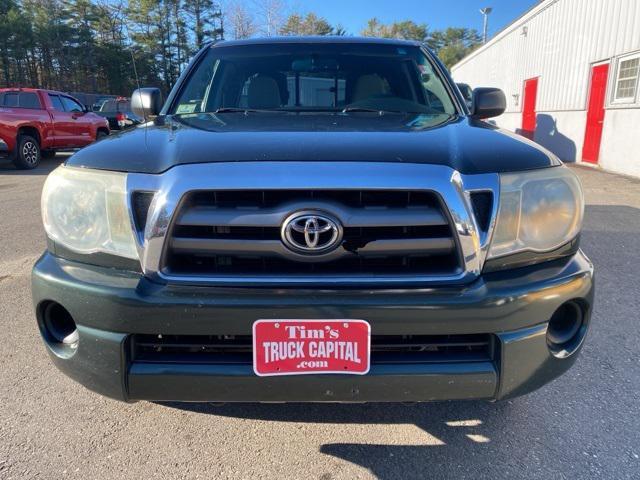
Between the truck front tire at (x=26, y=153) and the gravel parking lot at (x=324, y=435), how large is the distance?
32.8 ft

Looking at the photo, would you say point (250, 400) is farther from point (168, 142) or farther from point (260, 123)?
point (260, 123)

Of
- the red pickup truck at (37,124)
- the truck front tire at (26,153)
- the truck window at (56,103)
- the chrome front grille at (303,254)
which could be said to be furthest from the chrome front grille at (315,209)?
the truck window at (56,103)

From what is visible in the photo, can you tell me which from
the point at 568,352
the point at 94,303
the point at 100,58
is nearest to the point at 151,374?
the point at 94,303

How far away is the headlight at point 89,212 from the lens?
5.44 feet

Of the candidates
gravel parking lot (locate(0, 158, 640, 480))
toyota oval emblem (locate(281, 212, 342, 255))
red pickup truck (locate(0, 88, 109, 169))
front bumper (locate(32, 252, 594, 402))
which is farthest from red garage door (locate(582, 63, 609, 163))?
red pickup truck (locate(0, 88, 109, 169))

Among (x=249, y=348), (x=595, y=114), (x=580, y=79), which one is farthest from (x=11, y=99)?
(x=580, y=79)

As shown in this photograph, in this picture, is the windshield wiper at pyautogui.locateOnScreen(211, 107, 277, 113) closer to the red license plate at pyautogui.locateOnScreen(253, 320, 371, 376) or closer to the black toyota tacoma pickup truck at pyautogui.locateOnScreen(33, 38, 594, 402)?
the black toyota tacoma pickup truck at pyautogui.locateOnScreen(33, 38, 594, 402)

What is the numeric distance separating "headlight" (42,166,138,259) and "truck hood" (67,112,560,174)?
61 mm

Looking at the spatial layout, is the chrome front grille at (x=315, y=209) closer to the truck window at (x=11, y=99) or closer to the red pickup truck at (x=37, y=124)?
the red pickup truck at (x=37, y=124)

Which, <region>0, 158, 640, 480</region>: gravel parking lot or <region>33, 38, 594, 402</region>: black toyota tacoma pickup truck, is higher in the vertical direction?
<region>33, 38, 594, 402</region>: black toyota tacoma pickup truck

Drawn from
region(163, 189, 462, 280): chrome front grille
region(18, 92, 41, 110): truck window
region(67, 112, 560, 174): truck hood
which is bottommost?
region(163, 189, 462, 280): chrome front grille

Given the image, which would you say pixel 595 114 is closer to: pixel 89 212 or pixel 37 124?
pixel 89 212

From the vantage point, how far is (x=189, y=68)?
317 cm

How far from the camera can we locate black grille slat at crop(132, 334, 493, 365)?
162 cm
